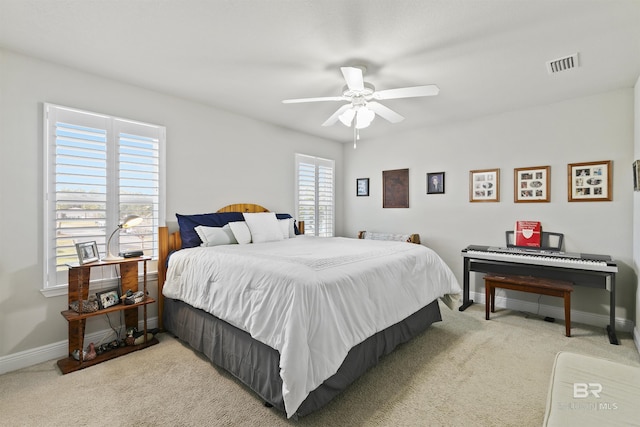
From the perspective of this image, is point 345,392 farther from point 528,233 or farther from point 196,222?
point 528,233

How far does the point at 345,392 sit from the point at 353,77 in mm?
2292

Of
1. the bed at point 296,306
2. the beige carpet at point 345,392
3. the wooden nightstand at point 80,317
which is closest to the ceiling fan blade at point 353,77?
the bed at point 296,306

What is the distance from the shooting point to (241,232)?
3.34 metres

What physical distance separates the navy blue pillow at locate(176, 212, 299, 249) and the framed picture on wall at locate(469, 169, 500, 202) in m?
3.17

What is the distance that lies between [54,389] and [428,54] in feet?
12.2

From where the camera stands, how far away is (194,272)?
8.46 feet

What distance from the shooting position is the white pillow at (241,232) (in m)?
3.29

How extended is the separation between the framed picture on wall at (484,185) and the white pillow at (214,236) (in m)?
3.25

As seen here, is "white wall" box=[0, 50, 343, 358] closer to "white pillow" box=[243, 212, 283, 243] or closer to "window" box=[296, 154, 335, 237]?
"white pillow" box=[243, 212, 283, 243]

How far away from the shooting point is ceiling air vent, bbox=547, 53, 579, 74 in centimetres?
242

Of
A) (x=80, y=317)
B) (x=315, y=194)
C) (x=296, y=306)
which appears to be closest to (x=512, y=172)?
(x=315, y=194)

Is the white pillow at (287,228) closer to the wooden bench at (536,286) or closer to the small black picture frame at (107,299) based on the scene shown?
the small black picture frame at (107,299)

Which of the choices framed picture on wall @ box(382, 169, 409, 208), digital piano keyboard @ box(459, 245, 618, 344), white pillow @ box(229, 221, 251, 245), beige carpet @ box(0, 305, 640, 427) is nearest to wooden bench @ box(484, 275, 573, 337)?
digital piano keyboard @ box(459, 245, 618, 344)

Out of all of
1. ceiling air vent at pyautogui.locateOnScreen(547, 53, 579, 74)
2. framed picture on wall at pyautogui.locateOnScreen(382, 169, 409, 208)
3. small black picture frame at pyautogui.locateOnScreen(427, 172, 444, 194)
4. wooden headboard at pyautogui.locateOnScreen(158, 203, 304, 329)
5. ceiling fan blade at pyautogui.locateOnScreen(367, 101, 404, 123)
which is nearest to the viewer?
ceiling air vent at pyautogui.locateOnScreen(547, 53, 579, 74)
